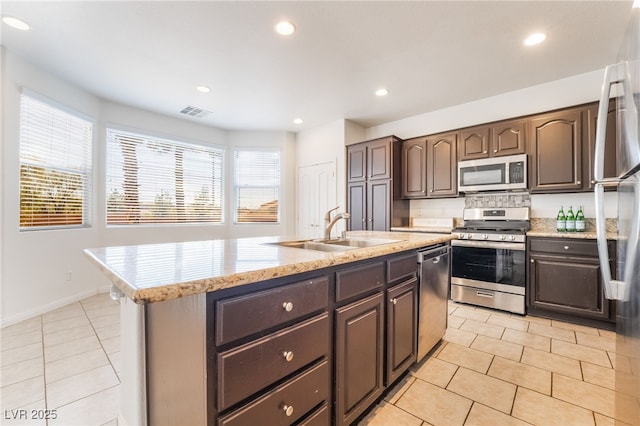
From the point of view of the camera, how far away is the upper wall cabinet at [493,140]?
3.28m

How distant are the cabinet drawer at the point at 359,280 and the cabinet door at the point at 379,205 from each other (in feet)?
8.59

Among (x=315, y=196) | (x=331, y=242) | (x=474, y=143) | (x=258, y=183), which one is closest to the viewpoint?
(x=331, y=242)

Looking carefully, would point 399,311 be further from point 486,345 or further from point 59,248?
point 59,248

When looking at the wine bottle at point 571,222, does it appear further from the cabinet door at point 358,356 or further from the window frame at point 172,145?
the window frame at point 172,145

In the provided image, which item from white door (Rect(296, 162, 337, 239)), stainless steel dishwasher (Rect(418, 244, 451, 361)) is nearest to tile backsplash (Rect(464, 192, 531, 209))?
stainless steel dishwasher (Rect(418, 244, 451, 361))

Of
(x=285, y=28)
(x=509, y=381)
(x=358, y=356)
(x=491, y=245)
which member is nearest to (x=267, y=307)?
(x=358, y=356)

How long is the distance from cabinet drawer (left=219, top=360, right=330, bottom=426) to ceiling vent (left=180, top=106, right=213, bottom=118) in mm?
4227

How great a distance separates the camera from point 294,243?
71.6 inches

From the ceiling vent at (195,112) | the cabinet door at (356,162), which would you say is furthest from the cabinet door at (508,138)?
the ceiling vent at (195,112)

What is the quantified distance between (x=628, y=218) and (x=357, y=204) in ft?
11.5

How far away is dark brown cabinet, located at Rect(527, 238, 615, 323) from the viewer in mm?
2666

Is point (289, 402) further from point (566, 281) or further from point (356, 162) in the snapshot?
point (356, 162)

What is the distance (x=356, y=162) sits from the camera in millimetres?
4480

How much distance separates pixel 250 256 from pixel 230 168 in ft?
14.8
